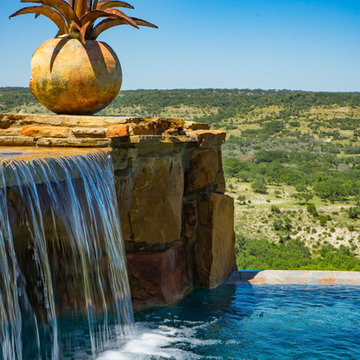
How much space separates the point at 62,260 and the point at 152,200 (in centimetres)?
139

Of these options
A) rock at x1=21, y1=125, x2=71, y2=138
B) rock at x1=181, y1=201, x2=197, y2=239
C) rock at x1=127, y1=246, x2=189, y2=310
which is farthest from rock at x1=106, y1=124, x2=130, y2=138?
rock at x1=181, y1=201, x2=197, y2=239

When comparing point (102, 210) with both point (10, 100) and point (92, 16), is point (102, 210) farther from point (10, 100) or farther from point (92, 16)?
point (10, 100)

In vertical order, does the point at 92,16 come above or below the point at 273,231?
above

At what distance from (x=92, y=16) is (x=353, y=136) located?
42937 millimetres

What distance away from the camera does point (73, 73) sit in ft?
21.2

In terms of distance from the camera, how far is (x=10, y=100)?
49.4 m

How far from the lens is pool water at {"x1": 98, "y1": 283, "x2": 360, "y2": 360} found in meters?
5.11

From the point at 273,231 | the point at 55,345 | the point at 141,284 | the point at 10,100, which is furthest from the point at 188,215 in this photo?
the point at 10,100

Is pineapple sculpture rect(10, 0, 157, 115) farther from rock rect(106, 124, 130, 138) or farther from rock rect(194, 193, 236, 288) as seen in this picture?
rock rect(194, 193, 236, 288)

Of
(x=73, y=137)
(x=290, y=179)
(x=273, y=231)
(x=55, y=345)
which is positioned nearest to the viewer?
(x=55, y=345)

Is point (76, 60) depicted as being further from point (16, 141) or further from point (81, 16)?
point (16, 141)

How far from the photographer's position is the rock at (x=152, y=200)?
609 cm

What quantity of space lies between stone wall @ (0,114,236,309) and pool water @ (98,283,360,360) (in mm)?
315

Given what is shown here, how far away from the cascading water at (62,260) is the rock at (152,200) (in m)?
0.40
